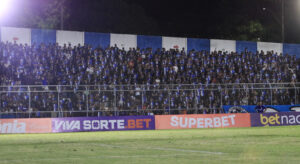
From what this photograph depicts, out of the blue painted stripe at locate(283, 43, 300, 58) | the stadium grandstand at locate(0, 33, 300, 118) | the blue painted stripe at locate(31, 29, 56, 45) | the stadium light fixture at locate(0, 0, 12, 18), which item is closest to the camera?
the stadium grandstand at locate(0, 33, 300, 118)

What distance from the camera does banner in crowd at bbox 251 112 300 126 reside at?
3706 centimetres

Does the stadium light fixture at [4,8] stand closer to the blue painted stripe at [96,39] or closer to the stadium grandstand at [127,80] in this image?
the blue painted stripe at [96,39]

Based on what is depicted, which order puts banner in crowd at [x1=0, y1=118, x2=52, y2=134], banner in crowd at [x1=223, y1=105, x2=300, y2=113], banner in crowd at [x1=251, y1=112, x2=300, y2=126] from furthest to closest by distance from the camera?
1. banner in crowd at [x1=223, y1=105, x2=300, y2=113]
2. banner in crowd at [x1=251, y1=112, x2=300, y2=126]
3. banner in crowd at [x1=0, y1=118, x2=52, y2=134]

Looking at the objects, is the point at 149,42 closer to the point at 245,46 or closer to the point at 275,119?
the point at 245,46

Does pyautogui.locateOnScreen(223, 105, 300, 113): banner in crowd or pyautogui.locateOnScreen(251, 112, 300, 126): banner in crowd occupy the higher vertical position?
pyautogui.locateOnScreen(223, 105, 300, 113): banner in crowd

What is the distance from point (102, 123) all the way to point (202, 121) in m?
7.25

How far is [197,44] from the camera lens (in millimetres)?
50062

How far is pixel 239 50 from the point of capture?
169ft

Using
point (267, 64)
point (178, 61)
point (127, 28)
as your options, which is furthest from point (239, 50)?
point (127, 28)

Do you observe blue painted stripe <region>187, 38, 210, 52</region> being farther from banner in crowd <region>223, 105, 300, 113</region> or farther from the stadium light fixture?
the stadium light fixture

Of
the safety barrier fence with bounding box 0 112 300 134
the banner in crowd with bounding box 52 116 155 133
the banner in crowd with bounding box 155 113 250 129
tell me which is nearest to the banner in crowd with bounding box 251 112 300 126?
the safety barrier fence with bounding box 0 112 300 134

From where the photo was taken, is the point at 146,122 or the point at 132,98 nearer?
the point at 146,122

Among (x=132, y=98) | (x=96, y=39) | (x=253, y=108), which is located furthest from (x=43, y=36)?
(x=253, y=108)

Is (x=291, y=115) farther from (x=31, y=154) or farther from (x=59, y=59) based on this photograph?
(x=31, y=154)
